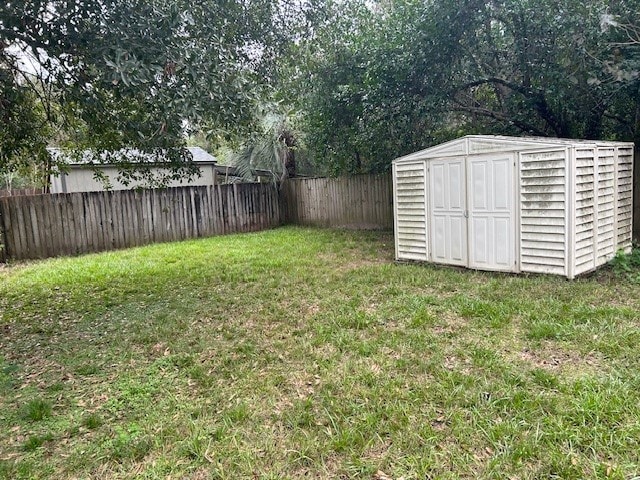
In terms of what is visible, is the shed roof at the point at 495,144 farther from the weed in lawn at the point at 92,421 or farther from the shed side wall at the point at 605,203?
the weed in lawn at the point at 92,421

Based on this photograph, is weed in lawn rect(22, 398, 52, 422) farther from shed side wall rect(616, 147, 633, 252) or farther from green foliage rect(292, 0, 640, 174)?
shed side wall rect(616, 147, 633, 252)

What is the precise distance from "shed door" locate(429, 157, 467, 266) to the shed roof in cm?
11

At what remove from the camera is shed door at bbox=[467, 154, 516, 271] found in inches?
207

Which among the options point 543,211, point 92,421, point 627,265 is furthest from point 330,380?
point 627,265

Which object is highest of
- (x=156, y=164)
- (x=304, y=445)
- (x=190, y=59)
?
(x=190, y=59)

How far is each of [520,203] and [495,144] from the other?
77cm

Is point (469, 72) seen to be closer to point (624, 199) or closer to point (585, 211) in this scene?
point (624, 199)

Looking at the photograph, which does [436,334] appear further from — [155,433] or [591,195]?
[591,195]

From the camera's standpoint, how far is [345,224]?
1105 centimetres

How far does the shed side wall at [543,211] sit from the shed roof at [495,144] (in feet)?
0.37

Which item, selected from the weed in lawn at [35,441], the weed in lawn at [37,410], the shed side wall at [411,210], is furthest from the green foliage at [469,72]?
the weed in lawn at [35,441]

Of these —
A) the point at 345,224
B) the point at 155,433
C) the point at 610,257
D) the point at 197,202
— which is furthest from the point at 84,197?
the point at 610,257

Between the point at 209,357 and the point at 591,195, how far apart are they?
176 inches

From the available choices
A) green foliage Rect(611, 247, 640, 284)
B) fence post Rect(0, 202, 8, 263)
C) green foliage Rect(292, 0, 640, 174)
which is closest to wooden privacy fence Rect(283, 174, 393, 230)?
green foliage Rect(292, 0, 640, 174)
